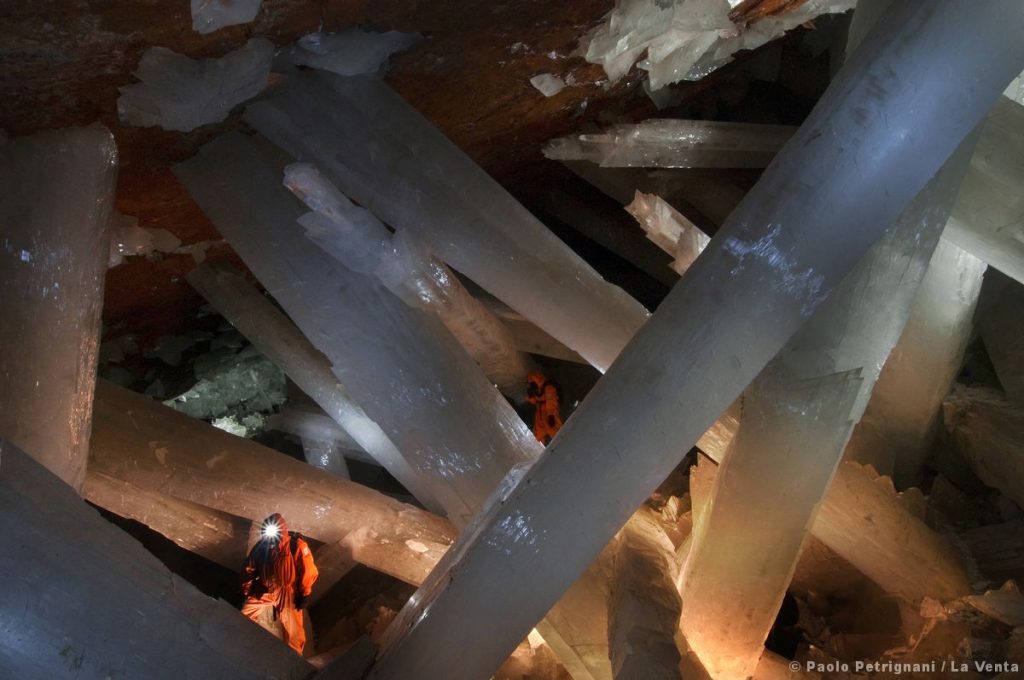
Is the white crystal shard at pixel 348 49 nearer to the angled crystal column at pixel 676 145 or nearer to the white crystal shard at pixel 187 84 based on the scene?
the white crystal shard at pixel 187 84

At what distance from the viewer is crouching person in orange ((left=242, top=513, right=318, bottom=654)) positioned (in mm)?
3229

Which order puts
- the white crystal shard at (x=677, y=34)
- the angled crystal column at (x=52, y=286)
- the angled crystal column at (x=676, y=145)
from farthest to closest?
the angled crystal column at (x=676, y=145), the white crystal shard at (x=677, y=34), the angled crystal column at (x=52, y=286)

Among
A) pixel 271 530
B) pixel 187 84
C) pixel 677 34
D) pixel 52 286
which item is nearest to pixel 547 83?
pixel 677 34

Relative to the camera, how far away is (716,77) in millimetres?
4277

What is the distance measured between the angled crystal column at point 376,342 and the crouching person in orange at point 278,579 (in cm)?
108

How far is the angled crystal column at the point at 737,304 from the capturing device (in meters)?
1.71

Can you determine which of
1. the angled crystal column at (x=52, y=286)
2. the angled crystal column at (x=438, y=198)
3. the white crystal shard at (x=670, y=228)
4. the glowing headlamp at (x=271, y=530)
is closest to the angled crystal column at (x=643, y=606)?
the angled crystal column at (x=438, y=198)

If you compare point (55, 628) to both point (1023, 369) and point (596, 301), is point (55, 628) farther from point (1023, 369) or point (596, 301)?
point (1023, 369)

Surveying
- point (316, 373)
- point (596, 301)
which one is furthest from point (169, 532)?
point (596, 301)

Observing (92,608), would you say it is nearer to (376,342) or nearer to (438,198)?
(376,342)

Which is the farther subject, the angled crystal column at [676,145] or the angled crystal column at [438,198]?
the angled crystal column at [676,145]

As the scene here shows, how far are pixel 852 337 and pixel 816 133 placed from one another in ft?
2.54

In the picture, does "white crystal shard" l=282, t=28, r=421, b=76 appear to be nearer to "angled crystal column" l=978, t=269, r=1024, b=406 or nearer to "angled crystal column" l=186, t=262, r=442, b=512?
"angled crystal column" l=186, t=262, r=442, b=512

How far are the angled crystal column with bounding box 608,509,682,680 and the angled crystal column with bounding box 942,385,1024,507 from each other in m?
1.48
